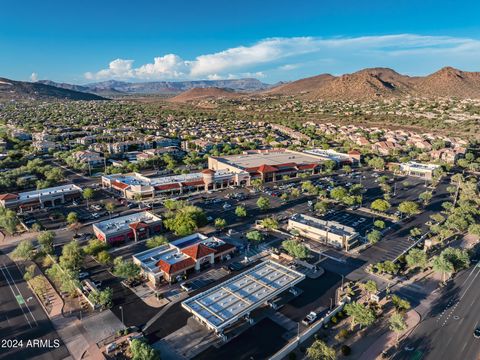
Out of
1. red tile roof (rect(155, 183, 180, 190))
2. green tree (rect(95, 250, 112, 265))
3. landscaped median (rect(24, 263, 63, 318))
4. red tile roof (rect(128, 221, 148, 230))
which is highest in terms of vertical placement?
red tile roof (rect(155, 183, 180, 190))

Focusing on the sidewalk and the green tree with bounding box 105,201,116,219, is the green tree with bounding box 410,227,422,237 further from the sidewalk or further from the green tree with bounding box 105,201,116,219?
the green tree with bounding box 105,201,116,219

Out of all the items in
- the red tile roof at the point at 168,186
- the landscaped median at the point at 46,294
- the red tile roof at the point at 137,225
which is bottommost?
the landscaped median at the point at 46,294

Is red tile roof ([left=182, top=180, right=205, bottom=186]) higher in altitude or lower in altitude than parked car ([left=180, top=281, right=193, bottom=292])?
higher

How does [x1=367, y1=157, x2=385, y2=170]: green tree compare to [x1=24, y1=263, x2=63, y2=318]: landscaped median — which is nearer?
[x1=24, y1=263, x2=63, y2=318]: landscaped median

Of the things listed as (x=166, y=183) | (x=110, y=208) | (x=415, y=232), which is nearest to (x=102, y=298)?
(x=110, y=208)

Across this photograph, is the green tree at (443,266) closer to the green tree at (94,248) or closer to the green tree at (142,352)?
the green tree at (142,352)

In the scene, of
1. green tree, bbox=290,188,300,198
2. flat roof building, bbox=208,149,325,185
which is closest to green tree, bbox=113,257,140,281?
green tree, bbox=290,188,300,198

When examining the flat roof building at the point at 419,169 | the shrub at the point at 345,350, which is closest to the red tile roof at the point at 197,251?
the shrub at the point at 345,350
